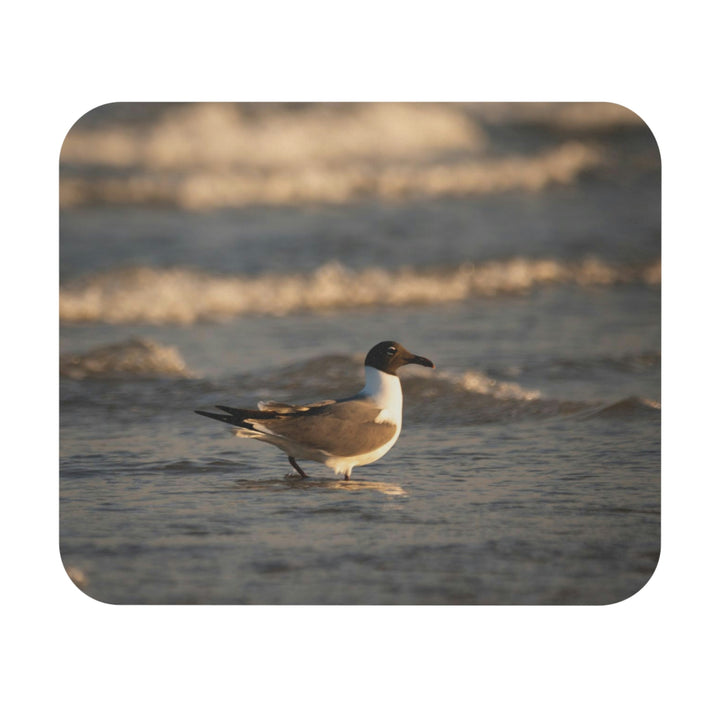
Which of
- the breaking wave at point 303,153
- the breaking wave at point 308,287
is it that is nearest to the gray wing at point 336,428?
the breaking wave at point 308,287

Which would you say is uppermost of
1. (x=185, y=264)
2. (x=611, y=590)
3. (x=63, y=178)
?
(x=63, y=178)

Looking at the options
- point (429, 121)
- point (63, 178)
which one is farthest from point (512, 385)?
point (63, 178)

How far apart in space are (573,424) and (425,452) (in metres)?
0.50

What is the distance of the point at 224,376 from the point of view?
14.2 ft

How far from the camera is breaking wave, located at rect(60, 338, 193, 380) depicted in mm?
4270

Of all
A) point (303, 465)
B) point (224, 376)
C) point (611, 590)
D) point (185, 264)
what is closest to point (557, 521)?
point (611, 590)

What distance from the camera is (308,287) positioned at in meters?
4.34

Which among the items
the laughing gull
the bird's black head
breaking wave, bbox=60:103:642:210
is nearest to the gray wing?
the laughing gull

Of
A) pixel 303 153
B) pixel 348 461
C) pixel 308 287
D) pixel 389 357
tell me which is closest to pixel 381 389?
pixel 389 357

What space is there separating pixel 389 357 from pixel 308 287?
0.36m

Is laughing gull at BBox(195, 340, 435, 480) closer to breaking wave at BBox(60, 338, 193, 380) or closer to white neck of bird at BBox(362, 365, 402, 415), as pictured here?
white neck of bird at BBox(362, 365, 402, 415)

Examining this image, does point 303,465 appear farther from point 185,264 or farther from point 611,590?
point 611,590

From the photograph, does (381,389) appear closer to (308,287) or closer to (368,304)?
(368,304)

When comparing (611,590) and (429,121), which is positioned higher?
(429,121)
